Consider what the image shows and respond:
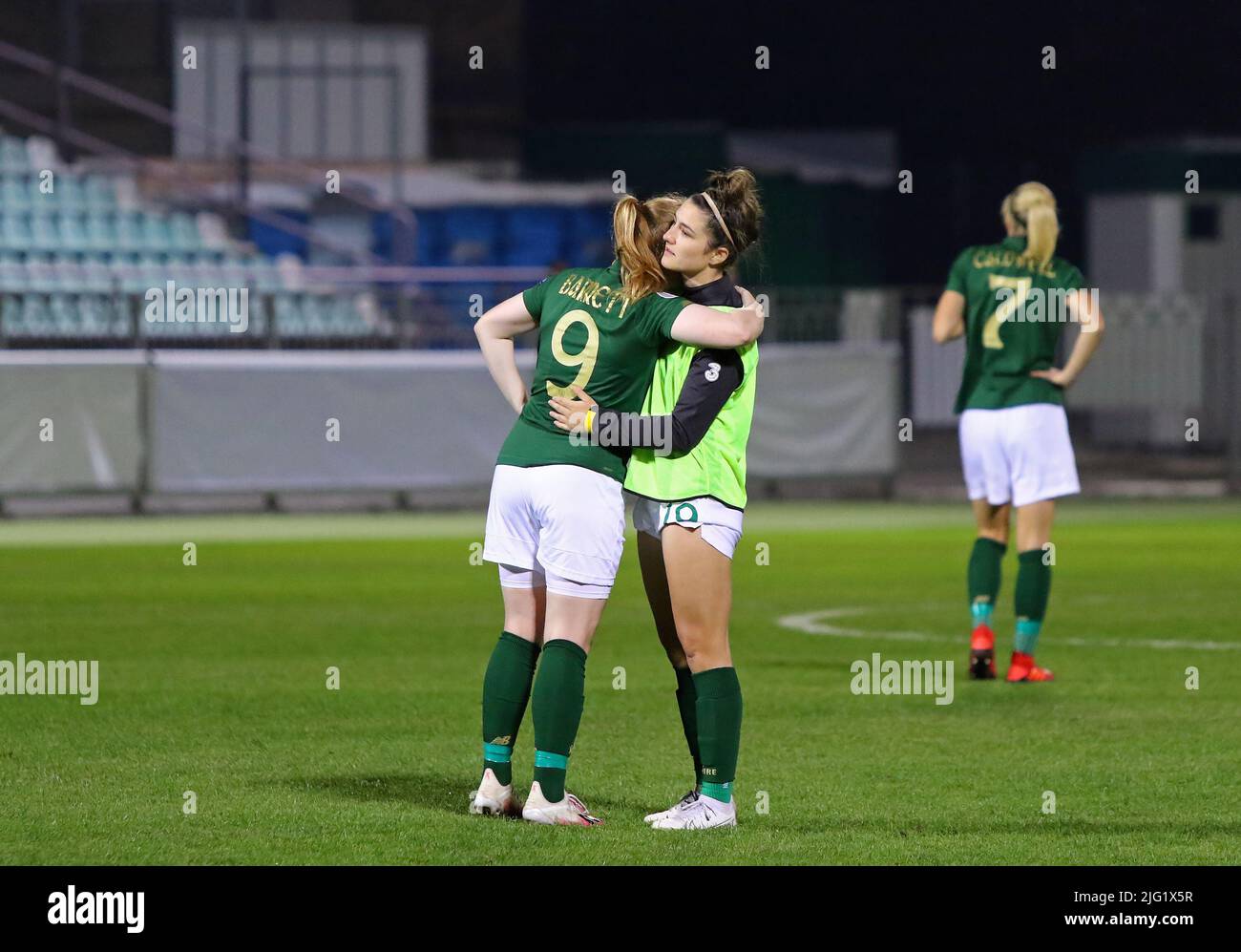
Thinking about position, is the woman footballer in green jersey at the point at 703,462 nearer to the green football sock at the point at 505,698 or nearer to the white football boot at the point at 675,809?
the white football boot at the point at 675,809

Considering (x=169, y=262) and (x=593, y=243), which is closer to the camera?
(x=169, y=262)

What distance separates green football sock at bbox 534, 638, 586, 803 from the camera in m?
7.18

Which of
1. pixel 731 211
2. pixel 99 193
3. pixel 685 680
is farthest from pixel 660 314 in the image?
pixel 99 193

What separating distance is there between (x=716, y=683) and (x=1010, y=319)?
439cm

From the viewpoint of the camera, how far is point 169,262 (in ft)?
101

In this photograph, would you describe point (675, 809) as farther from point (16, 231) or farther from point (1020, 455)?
point (16, 231)

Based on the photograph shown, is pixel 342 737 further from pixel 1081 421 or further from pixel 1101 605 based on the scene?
pixel 1081 421

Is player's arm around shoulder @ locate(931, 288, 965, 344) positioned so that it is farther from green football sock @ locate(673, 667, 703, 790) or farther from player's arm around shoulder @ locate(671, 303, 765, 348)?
player's arm around shoulder @ locate(671, 303, 765, 348)

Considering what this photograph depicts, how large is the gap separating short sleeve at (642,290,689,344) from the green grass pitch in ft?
5.04

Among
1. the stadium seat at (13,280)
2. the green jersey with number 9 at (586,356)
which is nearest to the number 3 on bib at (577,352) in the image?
the green jersey with number 9 at (586,356)
